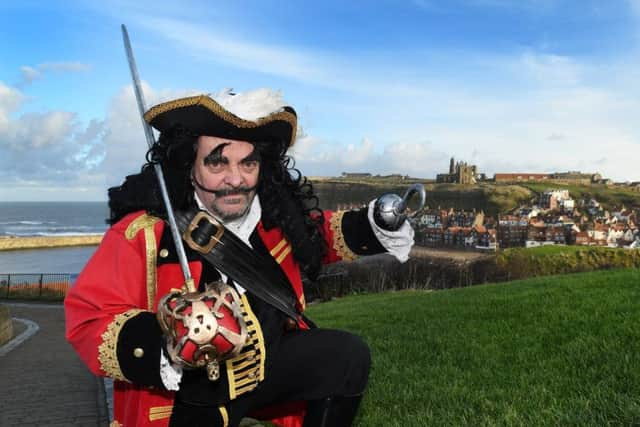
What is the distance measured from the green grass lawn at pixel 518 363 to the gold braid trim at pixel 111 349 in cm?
181

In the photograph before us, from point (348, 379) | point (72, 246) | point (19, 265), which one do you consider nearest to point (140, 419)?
point (348, 379)

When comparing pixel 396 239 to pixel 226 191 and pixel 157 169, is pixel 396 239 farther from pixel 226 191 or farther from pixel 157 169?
pixel 157 169

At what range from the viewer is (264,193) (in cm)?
299

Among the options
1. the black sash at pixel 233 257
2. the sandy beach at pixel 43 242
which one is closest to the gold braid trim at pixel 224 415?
the black sash at pixel 233 257

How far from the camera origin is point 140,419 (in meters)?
2.34

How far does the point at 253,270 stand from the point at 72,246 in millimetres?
67018

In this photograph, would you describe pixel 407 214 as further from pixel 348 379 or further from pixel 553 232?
pixel 553 232

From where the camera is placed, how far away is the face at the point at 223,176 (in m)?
2.68

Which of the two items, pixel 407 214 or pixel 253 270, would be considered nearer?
pixel 253 270

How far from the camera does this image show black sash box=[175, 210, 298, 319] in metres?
2.48

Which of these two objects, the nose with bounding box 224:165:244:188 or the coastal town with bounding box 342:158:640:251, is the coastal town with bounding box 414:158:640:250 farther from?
the nose with bounding box 224:165:244:188

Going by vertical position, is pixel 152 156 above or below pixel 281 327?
above

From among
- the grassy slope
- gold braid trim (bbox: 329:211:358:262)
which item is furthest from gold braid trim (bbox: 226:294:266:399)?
the grassy slope

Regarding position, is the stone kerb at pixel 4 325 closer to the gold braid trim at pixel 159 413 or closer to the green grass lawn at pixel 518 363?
the green grass lawn at pixel 518 363
